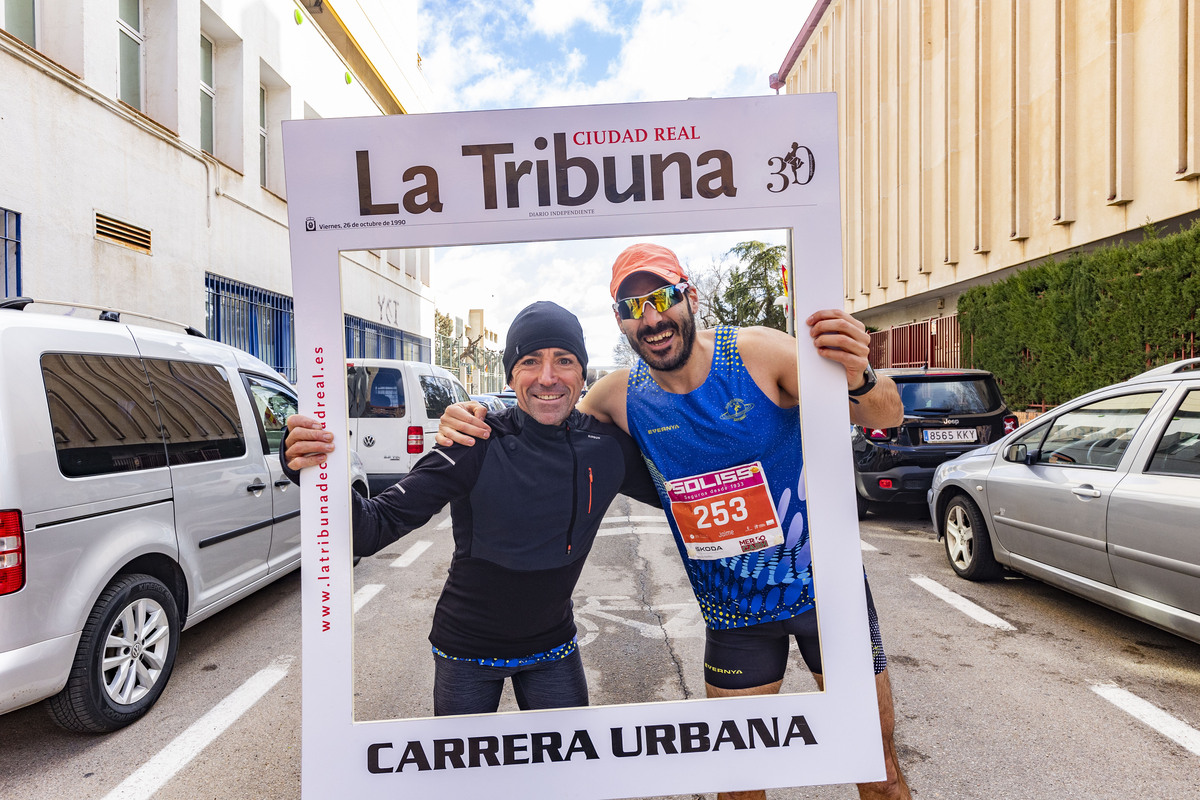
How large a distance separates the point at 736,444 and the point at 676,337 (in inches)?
12.0

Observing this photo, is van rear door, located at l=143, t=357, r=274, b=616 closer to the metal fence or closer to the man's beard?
the man's beard

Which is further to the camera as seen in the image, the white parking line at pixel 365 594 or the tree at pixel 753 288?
the tree at pixel 753 288

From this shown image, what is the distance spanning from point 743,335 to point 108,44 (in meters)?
10.4

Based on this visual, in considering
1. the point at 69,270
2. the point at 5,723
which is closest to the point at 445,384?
the point at 5,723

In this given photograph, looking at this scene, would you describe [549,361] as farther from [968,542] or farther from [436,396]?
[968,542]

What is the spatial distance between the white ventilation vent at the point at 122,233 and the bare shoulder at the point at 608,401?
938cm

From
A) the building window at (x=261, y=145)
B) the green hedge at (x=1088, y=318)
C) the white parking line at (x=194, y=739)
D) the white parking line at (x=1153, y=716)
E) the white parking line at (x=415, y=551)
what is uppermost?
the building window at (x=261, y=145)

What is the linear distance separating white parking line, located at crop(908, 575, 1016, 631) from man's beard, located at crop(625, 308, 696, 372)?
375 cm

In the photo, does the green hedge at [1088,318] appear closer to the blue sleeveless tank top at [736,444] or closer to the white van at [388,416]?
the blue sleeveless tank top at [736,444]

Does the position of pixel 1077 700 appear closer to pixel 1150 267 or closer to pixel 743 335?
pixel 743 335

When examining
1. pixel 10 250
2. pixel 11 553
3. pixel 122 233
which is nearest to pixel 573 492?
pixel 11 553

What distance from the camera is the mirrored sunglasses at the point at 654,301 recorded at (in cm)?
167

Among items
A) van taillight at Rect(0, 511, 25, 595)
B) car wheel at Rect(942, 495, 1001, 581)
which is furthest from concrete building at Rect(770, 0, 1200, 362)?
van taillight at Rect(0, 511, 25, 595)

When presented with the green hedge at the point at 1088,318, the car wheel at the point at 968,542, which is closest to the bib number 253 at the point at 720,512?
the car wheel at the point at 968,542
